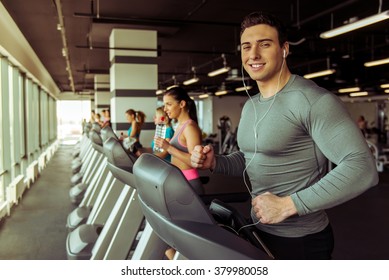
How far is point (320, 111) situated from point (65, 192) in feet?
17.8

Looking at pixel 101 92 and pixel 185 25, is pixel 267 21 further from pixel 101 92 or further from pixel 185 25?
pixel 101 92

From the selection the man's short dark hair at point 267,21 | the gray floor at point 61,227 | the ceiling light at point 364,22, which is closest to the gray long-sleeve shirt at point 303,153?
the man's short dark hair at point 267,21

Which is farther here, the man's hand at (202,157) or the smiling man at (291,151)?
the man's hand at (202,157)

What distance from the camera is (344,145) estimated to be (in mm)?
896

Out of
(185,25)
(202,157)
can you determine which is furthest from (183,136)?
(185,25)

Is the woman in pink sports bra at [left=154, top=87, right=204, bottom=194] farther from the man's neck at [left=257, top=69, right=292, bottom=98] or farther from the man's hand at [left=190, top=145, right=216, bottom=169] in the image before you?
the man's neck at [left=257, top=69, right=292, bottom=98]

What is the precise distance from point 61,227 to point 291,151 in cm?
337

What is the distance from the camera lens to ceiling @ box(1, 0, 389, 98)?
19.2ft

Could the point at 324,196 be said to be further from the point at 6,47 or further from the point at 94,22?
the point at 94,22

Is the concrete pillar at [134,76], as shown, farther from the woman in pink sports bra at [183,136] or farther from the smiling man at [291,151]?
the smiling man at [291,151]

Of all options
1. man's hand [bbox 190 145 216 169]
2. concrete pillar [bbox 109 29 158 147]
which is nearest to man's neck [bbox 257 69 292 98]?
man's hand [bbox 190 145 216 169]

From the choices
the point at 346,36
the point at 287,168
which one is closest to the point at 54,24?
the point at 346,36

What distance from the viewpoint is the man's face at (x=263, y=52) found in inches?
42.1

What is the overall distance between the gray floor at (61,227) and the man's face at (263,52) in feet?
7.55
